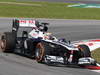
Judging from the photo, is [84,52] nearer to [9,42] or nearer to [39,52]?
[39,52]

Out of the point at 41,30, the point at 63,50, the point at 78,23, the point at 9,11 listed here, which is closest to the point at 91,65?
the point at 63,50

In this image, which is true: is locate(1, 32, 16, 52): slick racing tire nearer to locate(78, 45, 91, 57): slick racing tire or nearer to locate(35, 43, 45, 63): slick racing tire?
locate(35, 43, 45, 63): slick racing tire

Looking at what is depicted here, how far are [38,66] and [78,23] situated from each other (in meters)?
14.9

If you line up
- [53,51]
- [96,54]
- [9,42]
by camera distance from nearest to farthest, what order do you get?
1. [53,51]
2. [9,42]
3. [96,54]

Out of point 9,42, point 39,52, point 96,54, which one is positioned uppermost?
point 9,42

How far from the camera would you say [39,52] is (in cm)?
1105

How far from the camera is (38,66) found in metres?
10.5

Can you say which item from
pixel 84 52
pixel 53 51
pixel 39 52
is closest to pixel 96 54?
pixel 84 52

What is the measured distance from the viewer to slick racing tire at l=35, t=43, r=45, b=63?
35.6 ft

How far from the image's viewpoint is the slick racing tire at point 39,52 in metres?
10.8

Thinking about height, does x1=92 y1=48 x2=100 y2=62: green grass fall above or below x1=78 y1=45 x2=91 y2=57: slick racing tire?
below

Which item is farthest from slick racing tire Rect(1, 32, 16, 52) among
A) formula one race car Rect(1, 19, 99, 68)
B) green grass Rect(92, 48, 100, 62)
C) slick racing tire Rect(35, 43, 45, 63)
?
green grass Rect(92, 48, 100, 62)

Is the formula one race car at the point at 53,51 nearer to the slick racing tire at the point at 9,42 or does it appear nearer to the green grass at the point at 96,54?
A: the slick racing tire at the point at 9,42

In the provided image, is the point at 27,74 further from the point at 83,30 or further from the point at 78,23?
the point at 78,23
